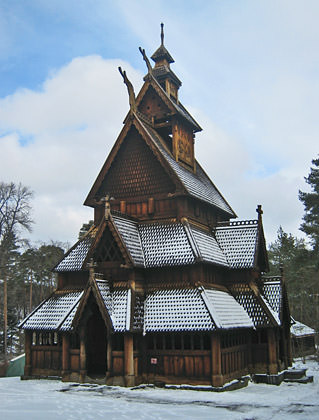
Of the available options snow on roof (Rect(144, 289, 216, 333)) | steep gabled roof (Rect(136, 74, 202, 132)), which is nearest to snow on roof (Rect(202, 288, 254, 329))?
snow on roof (Rect(144, 289, 216, 333))

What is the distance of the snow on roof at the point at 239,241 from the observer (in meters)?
24.0

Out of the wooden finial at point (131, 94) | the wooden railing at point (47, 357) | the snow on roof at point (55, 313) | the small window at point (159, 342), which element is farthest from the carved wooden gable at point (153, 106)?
the wooden railing at point (47, 357)

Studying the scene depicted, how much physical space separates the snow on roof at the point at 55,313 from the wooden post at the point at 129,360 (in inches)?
119

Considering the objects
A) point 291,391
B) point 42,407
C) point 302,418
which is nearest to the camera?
point 302,418

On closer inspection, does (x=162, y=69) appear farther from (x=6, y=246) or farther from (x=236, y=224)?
(x=6, y=246)

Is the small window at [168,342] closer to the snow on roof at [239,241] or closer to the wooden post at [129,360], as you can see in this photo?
the wooden post at [129,360]

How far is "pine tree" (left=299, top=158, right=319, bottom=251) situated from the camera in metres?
39.9

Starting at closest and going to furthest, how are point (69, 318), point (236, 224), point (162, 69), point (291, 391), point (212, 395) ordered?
1. point (212, 395)
2. point (291, 391)
3. point (69, 318)
4. point (236, 224)
5. point (162, 69)

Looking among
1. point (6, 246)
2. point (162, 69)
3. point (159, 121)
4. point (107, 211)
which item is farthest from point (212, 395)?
point (6, 246)

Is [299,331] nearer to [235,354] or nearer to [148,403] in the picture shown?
[235,354]

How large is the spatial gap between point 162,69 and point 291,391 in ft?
65.8

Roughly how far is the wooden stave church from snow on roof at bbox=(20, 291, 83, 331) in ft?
0.21

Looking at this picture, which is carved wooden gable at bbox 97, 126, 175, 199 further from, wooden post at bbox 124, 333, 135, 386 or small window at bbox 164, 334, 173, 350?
wooden post at bbox 124, 333, 135, 386

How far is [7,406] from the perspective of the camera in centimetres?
1509
